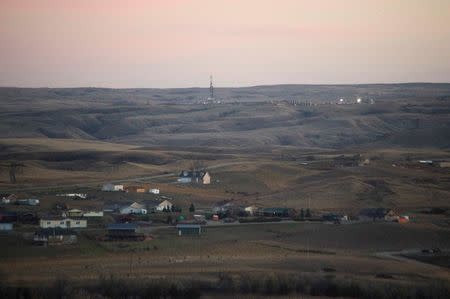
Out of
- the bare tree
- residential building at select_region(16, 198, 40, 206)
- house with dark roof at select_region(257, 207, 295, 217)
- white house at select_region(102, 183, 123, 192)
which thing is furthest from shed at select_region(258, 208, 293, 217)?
the bare tree

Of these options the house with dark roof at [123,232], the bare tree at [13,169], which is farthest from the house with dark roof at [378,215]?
the bare tree at [13,169]

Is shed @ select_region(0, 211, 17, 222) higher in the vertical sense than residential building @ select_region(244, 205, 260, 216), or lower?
higher

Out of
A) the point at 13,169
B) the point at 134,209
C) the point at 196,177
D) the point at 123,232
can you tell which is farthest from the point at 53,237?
the point at 13,169

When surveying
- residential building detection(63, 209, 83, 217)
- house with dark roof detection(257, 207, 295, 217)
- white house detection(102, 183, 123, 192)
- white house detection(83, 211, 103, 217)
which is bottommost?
house with dark roof detection(257, 207, 295, 217)

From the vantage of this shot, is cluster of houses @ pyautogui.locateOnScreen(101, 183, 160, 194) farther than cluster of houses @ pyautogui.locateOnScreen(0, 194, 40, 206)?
Yes

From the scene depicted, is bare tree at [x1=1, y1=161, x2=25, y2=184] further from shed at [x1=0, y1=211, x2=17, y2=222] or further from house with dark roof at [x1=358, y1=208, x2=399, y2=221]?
house with dark roof at [x1=358, y1=208, x2=399, y2=221]

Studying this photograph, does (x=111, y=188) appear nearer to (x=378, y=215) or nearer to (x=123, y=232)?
(x=123, y=232)
